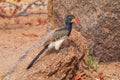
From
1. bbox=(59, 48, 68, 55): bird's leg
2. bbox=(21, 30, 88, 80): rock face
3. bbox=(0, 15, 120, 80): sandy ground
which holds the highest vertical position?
bbox=(59, 48, 68, 55): bird's leg

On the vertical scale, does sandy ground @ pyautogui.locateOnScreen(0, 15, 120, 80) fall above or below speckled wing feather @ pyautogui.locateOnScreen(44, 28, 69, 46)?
below

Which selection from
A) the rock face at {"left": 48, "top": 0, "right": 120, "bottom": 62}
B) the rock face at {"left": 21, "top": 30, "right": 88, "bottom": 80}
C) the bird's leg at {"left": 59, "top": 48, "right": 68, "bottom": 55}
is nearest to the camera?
the rock face at {"left": 21, "top": 30, "right": 88, "bottom": 80}

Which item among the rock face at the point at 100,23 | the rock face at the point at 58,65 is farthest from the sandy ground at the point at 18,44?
the rock face at the point at 58,65

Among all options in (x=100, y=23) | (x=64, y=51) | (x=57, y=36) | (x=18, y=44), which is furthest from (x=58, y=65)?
(x=18, y=44)

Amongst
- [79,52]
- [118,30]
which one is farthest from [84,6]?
[79,52]

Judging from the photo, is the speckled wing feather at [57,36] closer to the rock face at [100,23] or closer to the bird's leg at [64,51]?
the bird's leg at [64,51]

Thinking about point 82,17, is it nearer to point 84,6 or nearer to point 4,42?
point 84,6

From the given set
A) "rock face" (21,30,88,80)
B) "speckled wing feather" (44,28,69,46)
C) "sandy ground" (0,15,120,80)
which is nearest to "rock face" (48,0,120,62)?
"sandy ground" (0,15,120,80)

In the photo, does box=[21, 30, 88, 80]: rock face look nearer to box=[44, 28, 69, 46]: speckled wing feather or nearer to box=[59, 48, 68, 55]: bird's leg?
box=[59, 48, 68, 55]: bird's leg
